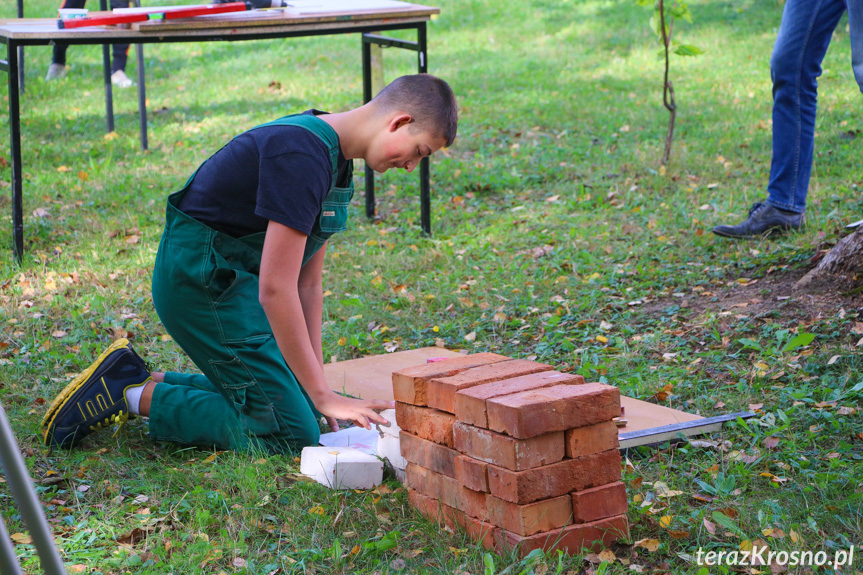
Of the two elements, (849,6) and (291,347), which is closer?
(291,347)

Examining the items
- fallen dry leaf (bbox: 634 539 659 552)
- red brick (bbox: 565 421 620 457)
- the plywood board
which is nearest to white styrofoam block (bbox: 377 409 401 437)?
red brick (bbox: 565 421 620 457)

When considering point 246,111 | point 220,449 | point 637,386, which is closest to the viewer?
point 220,449

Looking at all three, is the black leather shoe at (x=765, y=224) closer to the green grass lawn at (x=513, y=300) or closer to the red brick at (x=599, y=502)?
the green grass lawn at (x=513, y=300)

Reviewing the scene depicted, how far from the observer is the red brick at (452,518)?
2121 mm

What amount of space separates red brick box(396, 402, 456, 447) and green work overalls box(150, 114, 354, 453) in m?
0.53

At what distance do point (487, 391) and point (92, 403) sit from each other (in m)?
1.46

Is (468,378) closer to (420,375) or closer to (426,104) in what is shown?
(420,375)

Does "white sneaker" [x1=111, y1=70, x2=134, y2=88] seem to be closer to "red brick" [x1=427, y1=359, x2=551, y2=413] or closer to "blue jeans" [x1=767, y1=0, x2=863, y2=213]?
"blue jeans" [x1=767, y1=0, x2=863, y2=213]

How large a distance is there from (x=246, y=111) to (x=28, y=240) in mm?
4088

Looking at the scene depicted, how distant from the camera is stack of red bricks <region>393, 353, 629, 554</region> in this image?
2.01 m

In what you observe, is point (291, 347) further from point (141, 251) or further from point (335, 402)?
point (141, 251)

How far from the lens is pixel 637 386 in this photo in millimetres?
3270

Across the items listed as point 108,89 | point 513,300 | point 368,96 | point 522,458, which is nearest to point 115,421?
point 522,458

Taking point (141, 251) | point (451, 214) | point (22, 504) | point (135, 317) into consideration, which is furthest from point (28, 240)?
point (22, 504)
